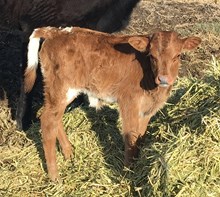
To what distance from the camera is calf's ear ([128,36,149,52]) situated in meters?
3.94

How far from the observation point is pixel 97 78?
4.37 meters

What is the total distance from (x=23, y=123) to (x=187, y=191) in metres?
2.68

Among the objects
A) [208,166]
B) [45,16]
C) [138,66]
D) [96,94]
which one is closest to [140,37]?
[138,66]

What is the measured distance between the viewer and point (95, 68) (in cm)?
436

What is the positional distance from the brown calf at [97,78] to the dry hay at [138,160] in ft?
0.68

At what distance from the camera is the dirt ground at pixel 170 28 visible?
22.0ft

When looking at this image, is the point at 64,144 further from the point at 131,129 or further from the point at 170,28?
the point at 170,28

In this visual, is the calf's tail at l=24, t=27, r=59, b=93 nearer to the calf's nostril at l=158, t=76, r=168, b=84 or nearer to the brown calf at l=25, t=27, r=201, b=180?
the brown calf at l=25, t=27, r=201, b=180

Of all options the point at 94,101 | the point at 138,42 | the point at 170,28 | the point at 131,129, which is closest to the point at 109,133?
the point at 94,101

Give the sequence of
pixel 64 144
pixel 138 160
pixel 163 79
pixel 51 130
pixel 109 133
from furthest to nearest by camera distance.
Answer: pixel 109 133 < pixel 64 144 < pixel 51 130 < pixel 138 160 < pixel 163 79

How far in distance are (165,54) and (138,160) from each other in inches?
38.6

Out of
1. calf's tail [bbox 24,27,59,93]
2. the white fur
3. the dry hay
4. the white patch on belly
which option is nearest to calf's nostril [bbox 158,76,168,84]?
the dry hay

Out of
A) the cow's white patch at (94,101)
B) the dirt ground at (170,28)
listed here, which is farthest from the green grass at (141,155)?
the dirt ground at (170,28)

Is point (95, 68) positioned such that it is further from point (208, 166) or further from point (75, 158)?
point (208, 166)
